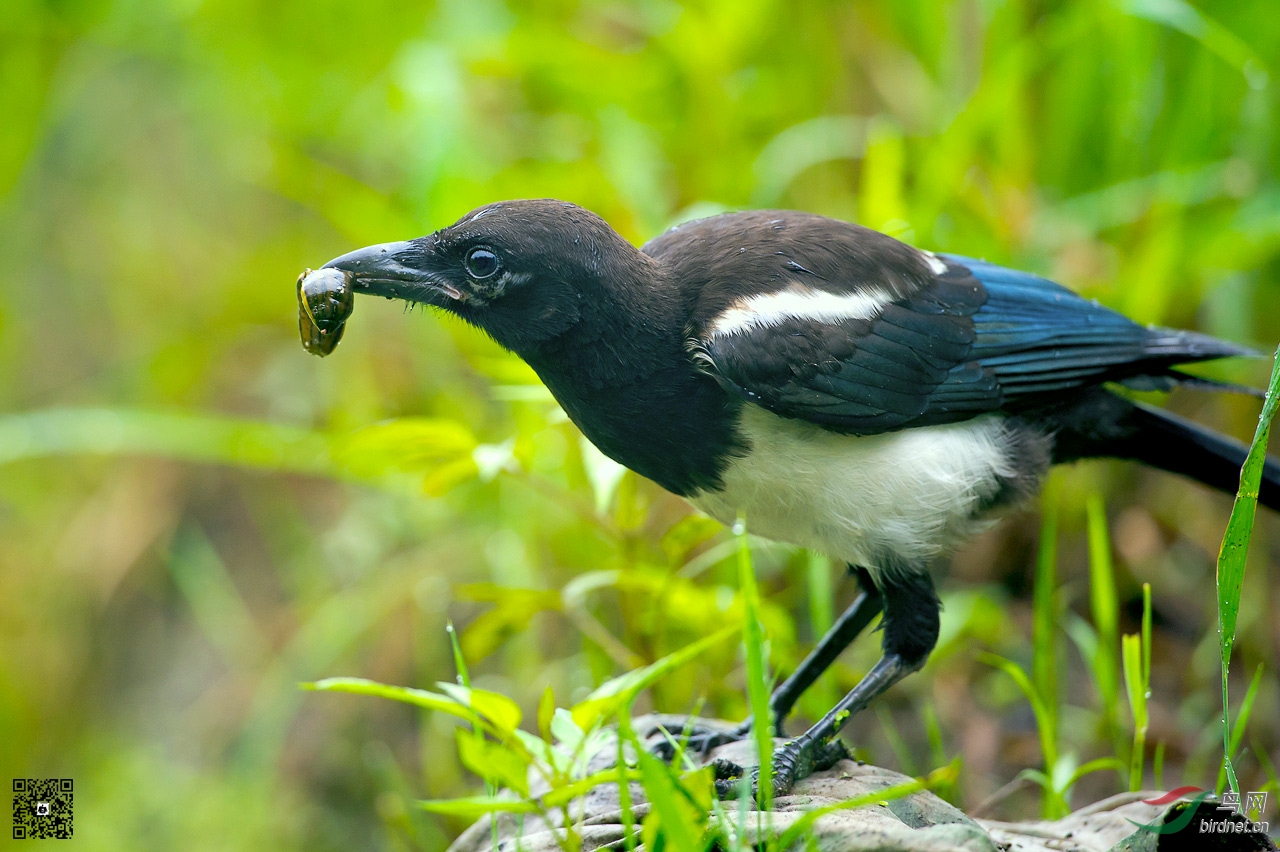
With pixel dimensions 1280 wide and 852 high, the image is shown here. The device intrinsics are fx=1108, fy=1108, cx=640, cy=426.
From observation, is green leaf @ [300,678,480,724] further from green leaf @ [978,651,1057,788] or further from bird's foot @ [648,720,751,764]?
green leaf @ [978,651,1057,788]

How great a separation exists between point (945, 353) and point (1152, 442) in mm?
719

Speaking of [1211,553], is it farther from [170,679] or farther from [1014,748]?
[170,679]

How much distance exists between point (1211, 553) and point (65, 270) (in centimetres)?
530

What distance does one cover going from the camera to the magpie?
7.12 feet

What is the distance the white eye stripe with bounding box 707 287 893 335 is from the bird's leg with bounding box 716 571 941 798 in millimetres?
574

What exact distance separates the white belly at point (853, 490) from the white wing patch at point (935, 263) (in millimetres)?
381

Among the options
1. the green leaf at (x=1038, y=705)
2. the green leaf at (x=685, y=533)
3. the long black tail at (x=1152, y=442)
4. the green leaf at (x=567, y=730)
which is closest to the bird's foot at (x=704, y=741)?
the green leaf at (x=685, y=533)

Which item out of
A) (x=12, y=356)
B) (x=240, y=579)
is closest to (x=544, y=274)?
(x=240, y=579)

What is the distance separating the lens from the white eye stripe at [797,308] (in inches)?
87.0

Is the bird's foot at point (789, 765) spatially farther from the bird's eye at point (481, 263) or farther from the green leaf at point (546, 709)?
the bird's eye at point (481, 263)

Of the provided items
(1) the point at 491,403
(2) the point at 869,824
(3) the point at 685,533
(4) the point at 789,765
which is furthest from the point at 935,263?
(1) the point at 491,403

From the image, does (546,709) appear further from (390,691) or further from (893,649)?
(893,649)

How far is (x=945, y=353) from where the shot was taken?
2.45 meters

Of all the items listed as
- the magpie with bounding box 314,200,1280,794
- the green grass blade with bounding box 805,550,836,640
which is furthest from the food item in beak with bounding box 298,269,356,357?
the green grass blade with bounding box 805,550,836,640
